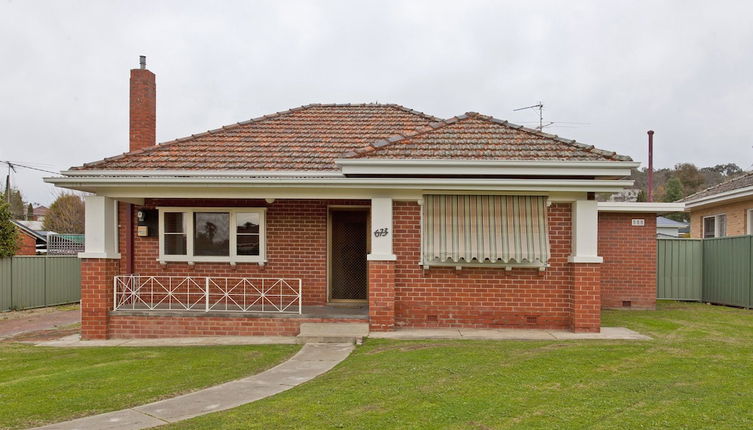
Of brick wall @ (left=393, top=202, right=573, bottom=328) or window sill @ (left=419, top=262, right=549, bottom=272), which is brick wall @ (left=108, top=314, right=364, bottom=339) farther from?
window sill @ (left=419, top=262, right=549, bottom=272)

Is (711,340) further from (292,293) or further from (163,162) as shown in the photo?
(163,162)

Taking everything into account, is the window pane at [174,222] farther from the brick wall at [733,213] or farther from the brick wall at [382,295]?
the brick wall at [733,213]

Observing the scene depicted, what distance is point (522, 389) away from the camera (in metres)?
5.94

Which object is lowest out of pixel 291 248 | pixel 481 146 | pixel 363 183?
pixel 291 248

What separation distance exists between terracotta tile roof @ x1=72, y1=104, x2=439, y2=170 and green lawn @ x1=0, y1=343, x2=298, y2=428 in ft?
11.4

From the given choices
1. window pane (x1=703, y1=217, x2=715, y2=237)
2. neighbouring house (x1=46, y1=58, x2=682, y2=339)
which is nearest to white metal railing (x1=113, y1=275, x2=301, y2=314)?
neighbouring house (x1=46, y1=58, x2=682, y2=339)

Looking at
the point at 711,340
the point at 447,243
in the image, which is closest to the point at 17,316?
the point at 447,243

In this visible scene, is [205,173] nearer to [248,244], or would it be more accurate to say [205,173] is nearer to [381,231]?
[248,244]

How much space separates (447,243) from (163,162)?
5661mm

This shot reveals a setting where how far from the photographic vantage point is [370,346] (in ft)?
28.1

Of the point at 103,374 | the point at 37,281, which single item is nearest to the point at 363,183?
the point at 103,374

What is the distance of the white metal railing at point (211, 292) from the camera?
10.7m

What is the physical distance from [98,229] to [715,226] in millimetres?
18067

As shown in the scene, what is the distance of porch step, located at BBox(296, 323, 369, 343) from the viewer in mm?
9023
